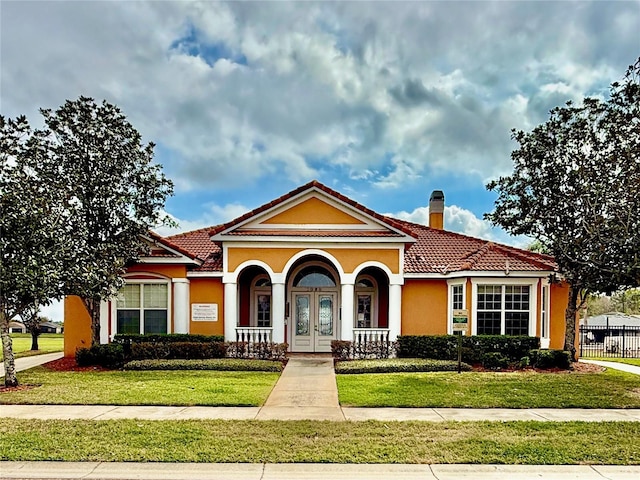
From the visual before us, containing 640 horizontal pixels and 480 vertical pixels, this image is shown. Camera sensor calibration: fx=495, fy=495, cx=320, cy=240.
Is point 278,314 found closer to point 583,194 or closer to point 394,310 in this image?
point 394,310

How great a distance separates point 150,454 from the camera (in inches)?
262

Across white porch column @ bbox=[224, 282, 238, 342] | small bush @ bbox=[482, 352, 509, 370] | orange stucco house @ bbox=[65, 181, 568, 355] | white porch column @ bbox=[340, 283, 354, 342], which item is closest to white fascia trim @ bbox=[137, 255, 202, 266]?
orange stucco house @ bbox=[65, 181, 568, 355]

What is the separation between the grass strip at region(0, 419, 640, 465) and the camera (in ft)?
21.8

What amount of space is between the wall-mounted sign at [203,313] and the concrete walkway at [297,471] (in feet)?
37.6

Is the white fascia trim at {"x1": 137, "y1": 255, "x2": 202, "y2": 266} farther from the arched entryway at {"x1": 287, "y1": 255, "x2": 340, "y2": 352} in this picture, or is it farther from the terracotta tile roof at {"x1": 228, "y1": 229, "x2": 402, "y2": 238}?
the arched entryway at {"x1": 287, "y1": 255, "x2": 340, "y2": 352}

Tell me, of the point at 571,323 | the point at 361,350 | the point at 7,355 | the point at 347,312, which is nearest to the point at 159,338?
the point at 7,355

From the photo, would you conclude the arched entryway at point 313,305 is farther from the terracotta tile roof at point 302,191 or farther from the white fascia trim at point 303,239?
the terracotta tile roof at point 302,191

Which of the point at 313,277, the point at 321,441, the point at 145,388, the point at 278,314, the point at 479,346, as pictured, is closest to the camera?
the point at 321,441

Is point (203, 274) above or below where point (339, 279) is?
above

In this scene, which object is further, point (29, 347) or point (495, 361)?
point (29, 347)

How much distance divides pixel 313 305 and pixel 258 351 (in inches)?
142

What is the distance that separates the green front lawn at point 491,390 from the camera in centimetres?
1022

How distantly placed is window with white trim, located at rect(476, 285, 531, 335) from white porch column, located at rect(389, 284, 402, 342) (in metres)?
2.67

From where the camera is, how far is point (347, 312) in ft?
56.6
